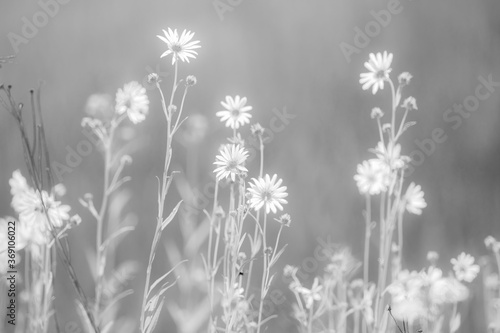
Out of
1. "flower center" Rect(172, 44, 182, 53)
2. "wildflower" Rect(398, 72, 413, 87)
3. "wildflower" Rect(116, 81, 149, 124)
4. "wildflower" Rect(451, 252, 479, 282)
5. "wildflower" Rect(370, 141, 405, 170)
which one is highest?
"wildflower" Rect(398, 72, 413, 87)

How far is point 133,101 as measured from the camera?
1.07m

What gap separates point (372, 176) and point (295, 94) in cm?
97

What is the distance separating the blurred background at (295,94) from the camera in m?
1.91

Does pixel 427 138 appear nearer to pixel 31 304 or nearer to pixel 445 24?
pixel 445 24

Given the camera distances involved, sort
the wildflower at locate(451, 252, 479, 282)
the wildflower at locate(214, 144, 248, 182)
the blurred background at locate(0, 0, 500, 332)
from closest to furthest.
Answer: the wildflower at locate(214, 144, 248, 182)
the wildflower at locate(451, 252, 479, 282)
the blurred background at locate(0, 0, 500, 332)

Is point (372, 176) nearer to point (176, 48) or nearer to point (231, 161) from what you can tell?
point (231, 161)

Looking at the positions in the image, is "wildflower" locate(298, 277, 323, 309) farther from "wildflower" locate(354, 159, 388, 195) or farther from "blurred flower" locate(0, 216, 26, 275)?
"blurred flower" locate(0, 216, 26, 275)

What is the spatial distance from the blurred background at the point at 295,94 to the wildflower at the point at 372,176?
0.70m

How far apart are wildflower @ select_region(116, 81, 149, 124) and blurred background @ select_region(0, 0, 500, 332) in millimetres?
778

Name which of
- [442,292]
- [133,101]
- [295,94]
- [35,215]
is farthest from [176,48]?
[295,94]

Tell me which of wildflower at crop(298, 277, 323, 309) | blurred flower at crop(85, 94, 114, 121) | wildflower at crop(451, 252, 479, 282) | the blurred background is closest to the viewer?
wildflower at crop(298, 277, 323, 309)

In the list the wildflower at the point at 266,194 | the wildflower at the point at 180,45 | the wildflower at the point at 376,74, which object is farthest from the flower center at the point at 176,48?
the wildflower at the point at 376,74

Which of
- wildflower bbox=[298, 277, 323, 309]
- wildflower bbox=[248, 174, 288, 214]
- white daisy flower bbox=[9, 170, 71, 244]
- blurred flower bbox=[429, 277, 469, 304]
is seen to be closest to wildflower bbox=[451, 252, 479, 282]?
blurred flower bbox=[429, 277, 469, 304]

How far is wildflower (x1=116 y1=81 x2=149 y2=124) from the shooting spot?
40.1 inches
